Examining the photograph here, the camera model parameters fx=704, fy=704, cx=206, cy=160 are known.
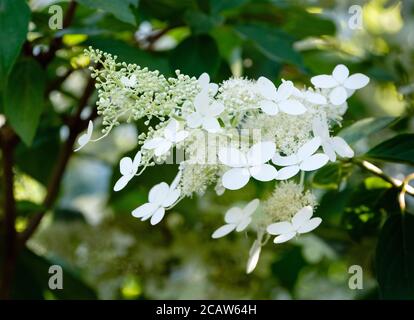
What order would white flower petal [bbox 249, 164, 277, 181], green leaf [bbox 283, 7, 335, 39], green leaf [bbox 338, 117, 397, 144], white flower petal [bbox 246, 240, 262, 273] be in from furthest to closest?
green leaf [bbox 283, 7, 335, 39] < green leaf [bbox 338, 117, 397, 144] < white flower petal [bbox 246, 240, 262, 273] < white flower petal [bbox 249, 164, 277, 181]

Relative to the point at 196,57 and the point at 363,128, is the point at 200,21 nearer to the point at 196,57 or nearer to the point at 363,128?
the point at 196,57

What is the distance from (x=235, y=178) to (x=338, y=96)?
144 mm

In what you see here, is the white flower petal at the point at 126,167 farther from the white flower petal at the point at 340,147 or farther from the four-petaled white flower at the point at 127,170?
the white flower petal at the point at 340,147

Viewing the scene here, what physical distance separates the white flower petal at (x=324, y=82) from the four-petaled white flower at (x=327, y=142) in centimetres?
4

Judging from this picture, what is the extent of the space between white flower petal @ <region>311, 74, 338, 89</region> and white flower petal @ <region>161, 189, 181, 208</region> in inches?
6.6

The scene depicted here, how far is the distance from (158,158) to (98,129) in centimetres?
68

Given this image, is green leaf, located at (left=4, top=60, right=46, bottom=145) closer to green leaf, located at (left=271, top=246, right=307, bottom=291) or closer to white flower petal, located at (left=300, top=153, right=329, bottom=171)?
white flower petal, located at (left=300, top=153, right=329, bottom=171)

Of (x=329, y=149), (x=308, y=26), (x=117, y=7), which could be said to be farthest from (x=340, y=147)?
(x=308, y=26)

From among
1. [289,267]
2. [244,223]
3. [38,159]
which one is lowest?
[289,267]

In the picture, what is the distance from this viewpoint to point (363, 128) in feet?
2.58

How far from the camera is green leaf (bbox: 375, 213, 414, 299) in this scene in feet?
2.42

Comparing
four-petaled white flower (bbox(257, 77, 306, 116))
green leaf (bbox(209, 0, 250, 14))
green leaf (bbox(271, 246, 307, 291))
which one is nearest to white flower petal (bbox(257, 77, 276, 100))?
four-petaled white flower (bbox(257, 77, 306, 116))
